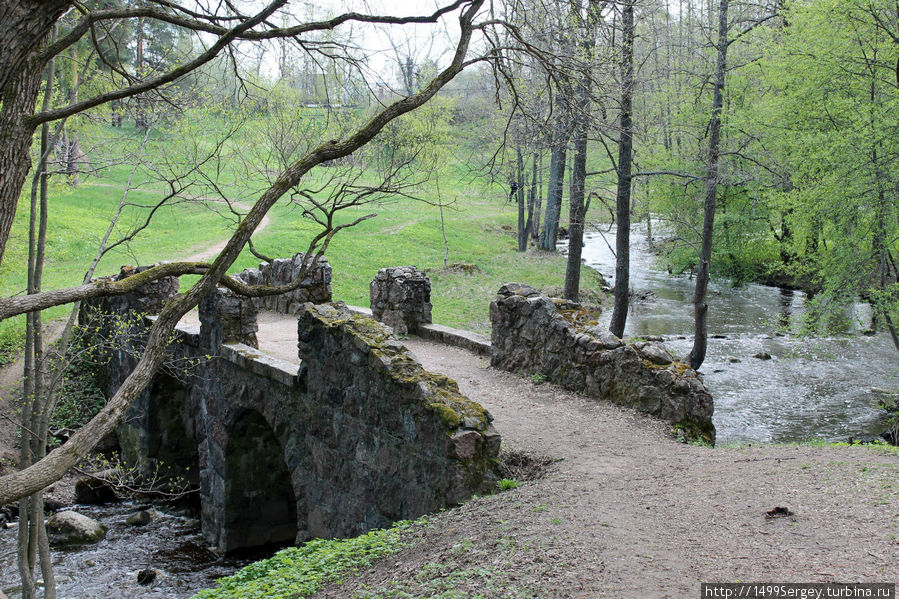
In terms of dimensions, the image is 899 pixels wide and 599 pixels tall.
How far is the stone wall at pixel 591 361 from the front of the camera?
8.87 metres

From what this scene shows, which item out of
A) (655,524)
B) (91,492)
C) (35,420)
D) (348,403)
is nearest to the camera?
(655,524)

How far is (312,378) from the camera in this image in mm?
10148

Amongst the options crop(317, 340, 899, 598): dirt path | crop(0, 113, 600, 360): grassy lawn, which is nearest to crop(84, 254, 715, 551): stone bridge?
crop(317, 340, 899, 598): dirt path

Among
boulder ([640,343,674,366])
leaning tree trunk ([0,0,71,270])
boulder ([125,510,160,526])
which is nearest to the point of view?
leaning tree trunk ([0,0,71,270])

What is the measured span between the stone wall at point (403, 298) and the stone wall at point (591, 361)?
110 inches

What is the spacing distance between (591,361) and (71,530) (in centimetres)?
917

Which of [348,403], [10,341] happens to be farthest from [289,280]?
[348,403]

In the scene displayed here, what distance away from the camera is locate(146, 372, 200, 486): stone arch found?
1564 cm

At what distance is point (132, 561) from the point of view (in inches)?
471

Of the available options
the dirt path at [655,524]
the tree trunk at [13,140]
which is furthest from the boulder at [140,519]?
the tree trunk at [13,140]

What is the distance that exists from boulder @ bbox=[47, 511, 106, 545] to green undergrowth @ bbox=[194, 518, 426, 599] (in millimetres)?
6279

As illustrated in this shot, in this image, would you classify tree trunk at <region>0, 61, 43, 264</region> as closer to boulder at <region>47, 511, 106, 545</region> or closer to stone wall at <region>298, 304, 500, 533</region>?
stone wall at <region>298, 304, 500, 533</region>

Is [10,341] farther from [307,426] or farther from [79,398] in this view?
[307,426]

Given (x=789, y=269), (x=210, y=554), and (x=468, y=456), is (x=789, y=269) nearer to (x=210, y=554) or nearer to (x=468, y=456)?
(x=468, y=456)
